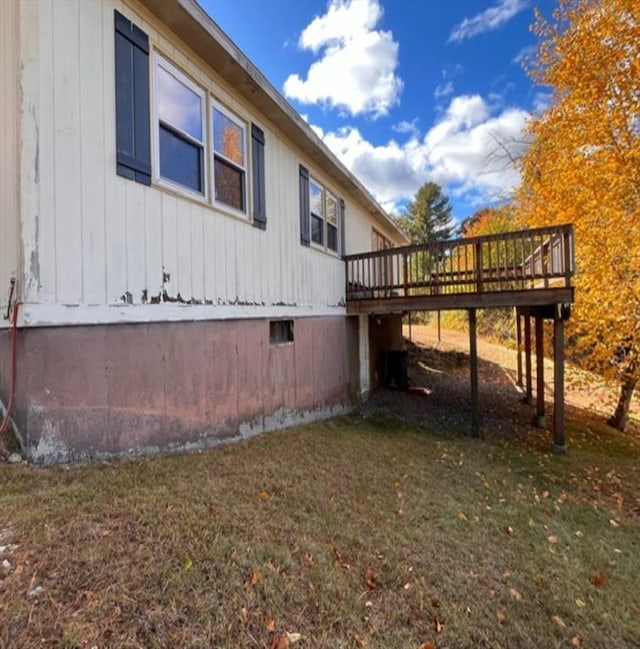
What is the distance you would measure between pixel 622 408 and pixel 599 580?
26.7 ft

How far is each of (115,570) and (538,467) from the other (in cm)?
574

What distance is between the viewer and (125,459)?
3.57 meters

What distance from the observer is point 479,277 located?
6969 millimetres

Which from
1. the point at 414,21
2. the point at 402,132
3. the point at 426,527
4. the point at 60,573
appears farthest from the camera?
the point at 402,132

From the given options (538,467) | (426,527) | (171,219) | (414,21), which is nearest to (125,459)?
(171,219)

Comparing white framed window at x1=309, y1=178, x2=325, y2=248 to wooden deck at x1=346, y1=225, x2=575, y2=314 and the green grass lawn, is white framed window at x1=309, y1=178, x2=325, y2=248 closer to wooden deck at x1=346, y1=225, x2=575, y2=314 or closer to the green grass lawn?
wooden deck at x1=346, y1=225, x2=575, y2=314

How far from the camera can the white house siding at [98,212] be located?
10.2 feet

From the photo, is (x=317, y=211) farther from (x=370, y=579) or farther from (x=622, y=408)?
(x=622, y=408)

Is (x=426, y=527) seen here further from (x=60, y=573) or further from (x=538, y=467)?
(x=538, y=467)

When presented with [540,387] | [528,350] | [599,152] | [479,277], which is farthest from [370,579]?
[528,350]

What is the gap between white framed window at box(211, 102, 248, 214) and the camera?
5012 mm

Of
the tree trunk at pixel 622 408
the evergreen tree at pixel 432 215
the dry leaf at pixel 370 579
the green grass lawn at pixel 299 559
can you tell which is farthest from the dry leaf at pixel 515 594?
the evergreen tree at pixel 432 215

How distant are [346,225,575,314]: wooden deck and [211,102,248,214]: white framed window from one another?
11.5ft

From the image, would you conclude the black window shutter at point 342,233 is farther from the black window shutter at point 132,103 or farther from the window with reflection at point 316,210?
the black window shutter at point 132,103
